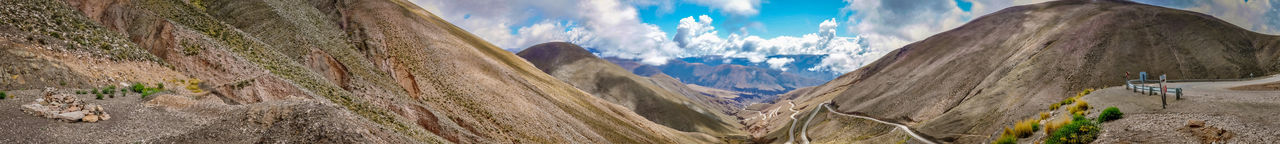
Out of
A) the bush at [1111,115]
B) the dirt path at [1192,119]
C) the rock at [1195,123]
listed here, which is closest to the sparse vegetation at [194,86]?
the dirt path at [1192,119]

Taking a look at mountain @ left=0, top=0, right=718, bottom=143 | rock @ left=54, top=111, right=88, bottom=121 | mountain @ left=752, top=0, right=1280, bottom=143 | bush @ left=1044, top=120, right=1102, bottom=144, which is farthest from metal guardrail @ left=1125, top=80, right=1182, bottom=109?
rock @ left=54, top=111, right=88, bottom=121

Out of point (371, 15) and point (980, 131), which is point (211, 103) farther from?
point (371, 15)

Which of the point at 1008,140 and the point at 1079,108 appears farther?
the point at 1079,108

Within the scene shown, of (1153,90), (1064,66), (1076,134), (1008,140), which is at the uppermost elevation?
(1064,66)

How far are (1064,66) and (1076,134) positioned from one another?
5897 cm

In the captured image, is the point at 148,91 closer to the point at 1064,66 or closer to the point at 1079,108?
the point at 1079,108

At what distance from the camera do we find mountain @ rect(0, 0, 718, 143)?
55.1 feet

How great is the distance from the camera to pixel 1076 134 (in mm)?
19031

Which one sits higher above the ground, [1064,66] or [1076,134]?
[1064,66]

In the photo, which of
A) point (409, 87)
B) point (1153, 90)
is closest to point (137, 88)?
point (409, 87)

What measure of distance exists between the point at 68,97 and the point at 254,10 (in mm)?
36794

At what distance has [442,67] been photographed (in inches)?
2400

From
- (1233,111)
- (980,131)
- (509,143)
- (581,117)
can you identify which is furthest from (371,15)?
(1233,111)

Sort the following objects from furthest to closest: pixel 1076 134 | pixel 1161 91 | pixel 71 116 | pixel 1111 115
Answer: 1. pixel 1161 91
2. pixel 1111 115
3. pixel 1076 134
4. pixel 71 116
